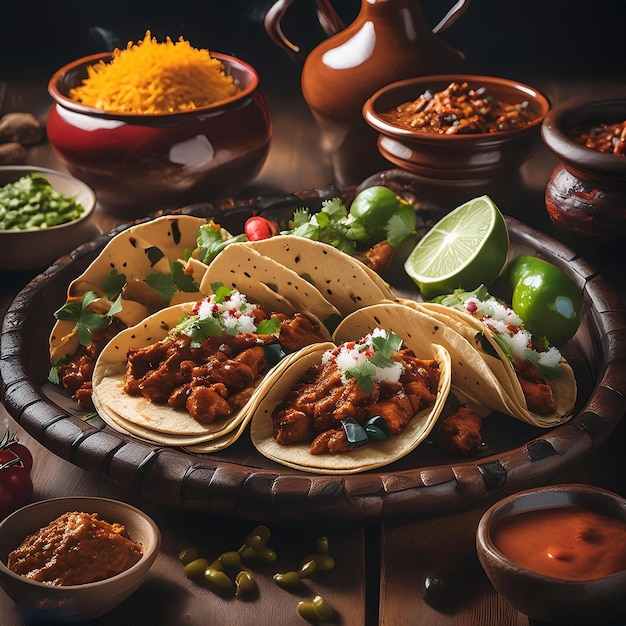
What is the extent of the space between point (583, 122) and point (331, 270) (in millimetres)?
1597

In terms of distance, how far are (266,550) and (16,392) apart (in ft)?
3.50

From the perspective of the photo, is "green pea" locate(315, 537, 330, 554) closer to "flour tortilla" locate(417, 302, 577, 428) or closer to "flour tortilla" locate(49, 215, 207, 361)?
"flour tortilla" locate(417, 302, 577, 428)

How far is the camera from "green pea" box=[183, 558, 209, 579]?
2355 mm

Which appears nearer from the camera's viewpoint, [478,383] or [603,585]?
[603,585]

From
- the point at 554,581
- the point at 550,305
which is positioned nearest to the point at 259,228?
the point at 550,305

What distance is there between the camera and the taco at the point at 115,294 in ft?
10.6

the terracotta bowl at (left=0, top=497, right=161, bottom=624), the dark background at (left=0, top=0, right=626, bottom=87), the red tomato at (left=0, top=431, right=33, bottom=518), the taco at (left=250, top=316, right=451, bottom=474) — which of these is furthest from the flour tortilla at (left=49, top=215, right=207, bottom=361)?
the dark background at (left=0, top=0, right=626, bottom=87)

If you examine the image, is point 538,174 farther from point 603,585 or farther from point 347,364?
point 603,585

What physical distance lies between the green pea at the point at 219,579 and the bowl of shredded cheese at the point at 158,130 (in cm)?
260

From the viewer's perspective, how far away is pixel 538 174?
5191 millimetres

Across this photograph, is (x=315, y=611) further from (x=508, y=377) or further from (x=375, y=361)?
(x=508, y=377)

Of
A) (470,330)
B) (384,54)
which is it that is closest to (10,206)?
(384,54)

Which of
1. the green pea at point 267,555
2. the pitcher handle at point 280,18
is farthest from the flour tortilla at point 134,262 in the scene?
the pitcher handle at point 280,18

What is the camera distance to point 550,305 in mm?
3199
